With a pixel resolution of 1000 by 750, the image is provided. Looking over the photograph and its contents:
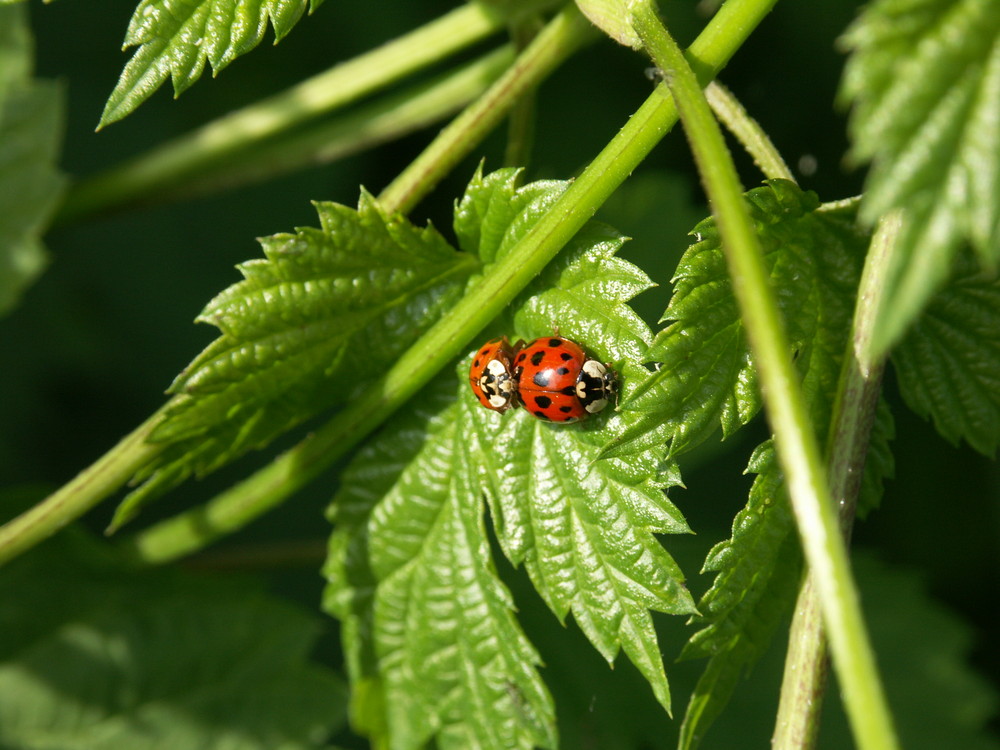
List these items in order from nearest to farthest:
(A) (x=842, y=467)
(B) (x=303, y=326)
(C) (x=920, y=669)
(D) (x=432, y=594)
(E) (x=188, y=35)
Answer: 1. (A) (x=842, y=467)
2. (E) (x=188, y=35)
3. (B) (x=303, y=326)
4. (D) (x=432, y=594)
5. (C) (x=920, y=669)

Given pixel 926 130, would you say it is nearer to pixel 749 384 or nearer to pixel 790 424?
pixel 790 424

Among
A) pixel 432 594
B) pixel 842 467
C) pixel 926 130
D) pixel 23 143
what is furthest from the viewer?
pixel 23 143

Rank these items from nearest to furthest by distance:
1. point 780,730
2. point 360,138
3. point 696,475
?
point 780,730 < point 360,138 < point 696,475

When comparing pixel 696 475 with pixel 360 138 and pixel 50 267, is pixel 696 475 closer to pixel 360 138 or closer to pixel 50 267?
pixel 360 138

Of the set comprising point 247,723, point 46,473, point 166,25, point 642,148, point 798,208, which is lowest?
point 247,723

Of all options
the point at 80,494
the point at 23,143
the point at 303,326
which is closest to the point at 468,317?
the point at 303,326

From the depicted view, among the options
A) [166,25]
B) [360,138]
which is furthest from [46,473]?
[166,25]
